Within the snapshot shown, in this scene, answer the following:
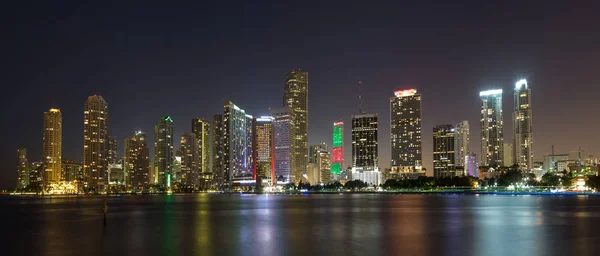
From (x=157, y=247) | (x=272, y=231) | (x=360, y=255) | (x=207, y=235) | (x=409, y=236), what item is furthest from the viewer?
(x=272, y=231)

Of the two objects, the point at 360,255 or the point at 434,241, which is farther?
the point at 434,241

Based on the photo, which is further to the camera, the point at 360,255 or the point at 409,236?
the point at 409,236

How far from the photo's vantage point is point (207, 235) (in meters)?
43.8

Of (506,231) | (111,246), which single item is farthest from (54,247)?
(506,231)

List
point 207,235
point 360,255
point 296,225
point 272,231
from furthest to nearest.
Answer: point 296,225 < point 272,231 < point 207,235 < point 360,255

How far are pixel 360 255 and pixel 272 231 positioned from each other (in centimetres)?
1722

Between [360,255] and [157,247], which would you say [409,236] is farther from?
[157,247]

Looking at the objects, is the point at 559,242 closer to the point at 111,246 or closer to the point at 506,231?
the point at 506,231

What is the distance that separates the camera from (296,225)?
175 feet

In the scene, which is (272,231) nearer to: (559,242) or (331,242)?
(331,242)

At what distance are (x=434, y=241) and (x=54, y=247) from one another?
2506cm

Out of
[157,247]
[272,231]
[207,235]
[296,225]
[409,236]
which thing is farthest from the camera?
[296,225]

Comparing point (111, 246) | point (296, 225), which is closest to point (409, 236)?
point (296, 225)

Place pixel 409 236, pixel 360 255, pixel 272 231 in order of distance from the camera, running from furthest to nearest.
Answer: pixel 272 231, pixel 409 236, pixel 360 255
